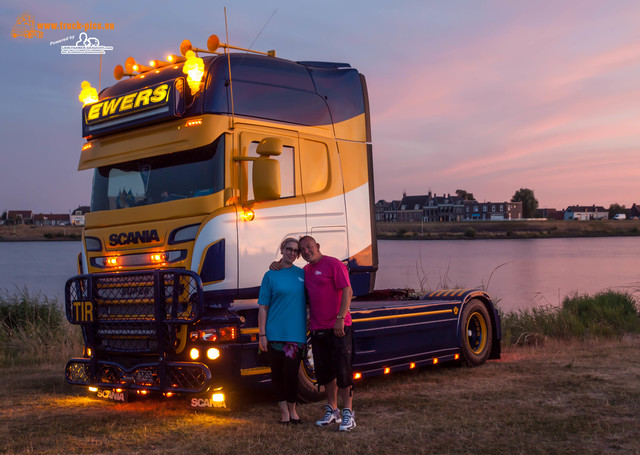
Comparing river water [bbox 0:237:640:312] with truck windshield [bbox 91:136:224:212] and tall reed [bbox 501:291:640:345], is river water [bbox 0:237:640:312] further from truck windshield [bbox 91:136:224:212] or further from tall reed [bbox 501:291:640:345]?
truck windshield [bbox 91:136:224:212]

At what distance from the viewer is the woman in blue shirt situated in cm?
645

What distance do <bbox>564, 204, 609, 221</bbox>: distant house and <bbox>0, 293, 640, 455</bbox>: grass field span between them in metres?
172

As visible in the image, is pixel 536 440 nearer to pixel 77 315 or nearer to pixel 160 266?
pixel 160 266

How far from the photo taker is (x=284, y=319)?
21.3 feet

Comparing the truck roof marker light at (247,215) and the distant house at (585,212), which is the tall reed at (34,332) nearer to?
the truck roof marker light at (247,215)

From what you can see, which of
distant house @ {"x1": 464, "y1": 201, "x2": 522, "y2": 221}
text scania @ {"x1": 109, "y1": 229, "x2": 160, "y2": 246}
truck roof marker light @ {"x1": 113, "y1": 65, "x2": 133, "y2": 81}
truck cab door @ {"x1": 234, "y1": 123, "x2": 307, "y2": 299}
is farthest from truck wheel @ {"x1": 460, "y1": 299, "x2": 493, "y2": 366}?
distant house @ {"x1": 464, "y1": 201, "x2": 522, "y2": 221}

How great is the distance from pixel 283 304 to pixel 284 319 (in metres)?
0.14

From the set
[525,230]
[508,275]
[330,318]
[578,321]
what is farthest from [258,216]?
[525,230]

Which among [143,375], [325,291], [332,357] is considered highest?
[325,291]

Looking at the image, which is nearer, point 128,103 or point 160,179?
point 160,179

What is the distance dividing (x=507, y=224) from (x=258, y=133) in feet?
320

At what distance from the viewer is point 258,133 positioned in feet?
23.7

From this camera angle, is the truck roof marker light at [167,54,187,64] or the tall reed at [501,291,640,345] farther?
the tall reed at [501,291,640,345]

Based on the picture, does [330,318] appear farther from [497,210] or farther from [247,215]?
[497,210]
